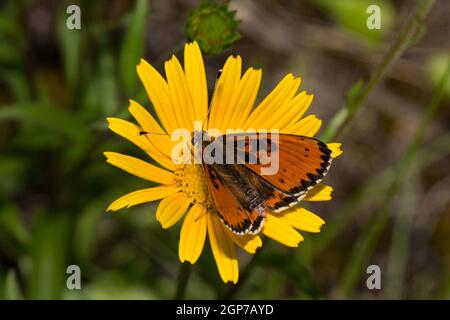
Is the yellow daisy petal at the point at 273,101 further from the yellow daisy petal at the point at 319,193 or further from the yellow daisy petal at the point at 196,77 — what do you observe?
the yellow daisy petal at the point at 319,193

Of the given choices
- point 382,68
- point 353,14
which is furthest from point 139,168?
point 353,14

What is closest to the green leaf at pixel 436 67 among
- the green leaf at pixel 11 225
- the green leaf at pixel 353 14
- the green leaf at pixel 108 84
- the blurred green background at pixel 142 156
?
the blurred green background at pixel 142 156

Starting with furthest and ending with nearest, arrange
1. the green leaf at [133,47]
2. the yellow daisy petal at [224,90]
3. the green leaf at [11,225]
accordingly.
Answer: the green leaf at [11,225] → the green leaf at [133,47] → the yellow daisy petal at [224,90]

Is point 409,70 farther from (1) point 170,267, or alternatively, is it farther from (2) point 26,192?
(2) point 26,192

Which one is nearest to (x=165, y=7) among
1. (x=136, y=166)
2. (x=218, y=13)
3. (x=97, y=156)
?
(x=97, y=156)

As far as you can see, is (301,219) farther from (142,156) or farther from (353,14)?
(353,14)

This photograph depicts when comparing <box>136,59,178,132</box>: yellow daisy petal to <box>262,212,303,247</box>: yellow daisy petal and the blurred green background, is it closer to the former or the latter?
the blurred green background

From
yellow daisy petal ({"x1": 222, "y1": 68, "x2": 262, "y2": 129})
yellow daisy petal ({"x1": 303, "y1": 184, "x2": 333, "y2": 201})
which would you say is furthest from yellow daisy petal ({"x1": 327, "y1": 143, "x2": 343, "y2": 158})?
yellow daisy petal ({"x1": 222, "y1": 68, "x2": 262, "y2": 129})
